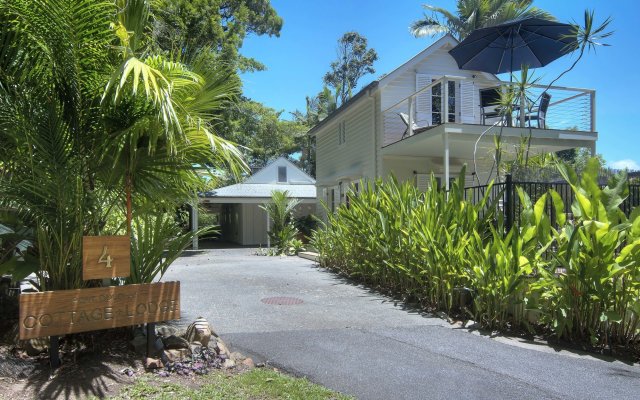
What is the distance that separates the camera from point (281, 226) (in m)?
18.0

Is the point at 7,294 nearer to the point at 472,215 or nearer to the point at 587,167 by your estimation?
the point at 472,215

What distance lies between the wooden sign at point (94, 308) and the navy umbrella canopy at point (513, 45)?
870 centimetres

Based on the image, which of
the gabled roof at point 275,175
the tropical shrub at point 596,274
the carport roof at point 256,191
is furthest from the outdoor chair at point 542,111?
the gabled roof at point 275,175

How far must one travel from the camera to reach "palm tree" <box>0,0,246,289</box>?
13.3ft

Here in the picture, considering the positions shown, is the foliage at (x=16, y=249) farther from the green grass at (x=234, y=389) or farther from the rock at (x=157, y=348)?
the green grass at (x=234, y=389)

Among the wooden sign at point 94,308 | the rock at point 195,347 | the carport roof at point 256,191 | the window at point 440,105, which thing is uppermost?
the window at point 440,105

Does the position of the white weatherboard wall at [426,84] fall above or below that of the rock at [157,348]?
above

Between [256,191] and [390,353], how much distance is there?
19.1 m

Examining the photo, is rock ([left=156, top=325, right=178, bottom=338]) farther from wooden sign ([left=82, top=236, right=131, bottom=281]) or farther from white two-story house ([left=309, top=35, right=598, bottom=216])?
white two-story house ([left=309, top=35, right=598, bottom=216])

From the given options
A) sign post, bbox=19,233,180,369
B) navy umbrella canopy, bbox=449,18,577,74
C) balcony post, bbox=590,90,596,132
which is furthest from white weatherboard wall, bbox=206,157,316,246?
sign post, bbox=19,233,180,369

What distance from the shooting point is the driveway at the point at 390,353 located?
4273 mm

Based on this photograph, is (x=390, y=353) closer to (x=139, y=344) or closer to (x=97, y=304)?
(x=139, y=344)

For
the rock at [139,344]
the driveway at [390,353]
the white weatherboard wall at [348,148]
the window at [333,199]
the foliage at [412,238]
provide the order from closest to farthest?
the driveway at [390,353] < the rock at [139,344] < the foliage at [412,238] < the white weatherboard wall at [348,148] < the window at [333,199]

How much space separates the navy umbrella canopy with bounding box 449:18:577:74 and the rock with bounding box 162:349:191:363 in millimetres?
8816
